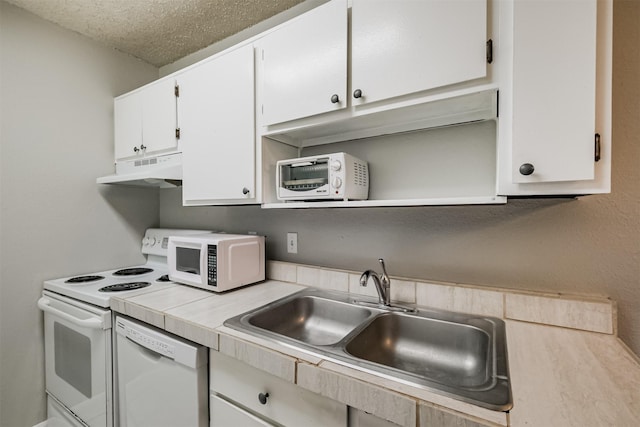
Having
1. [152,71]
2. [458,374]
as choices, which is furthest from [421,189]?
[152,71]

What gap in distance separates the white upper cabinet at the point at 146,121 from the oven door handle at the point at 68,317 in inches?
39.9

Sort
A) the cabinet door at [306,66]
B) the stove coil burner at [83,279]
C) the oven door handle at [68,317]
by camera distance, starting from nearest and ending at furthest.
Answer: the cabinet door at [306,66] < the oven door handle at [68,317] < the stove coil burner at [83,279]

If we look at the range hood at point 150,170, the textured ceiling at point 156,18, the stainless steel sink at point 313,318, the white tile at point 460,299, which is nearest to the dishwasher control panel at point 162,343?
the stainless steel sink at point 313,318

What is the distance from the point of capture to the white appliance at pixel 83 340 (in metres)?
1.35

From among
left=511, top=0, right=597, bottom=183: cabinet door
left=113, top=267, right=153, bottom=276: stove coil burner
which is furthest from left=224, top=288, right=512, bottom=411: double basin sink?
left=113, top=267, right=153, bottom=276: stove coil burner

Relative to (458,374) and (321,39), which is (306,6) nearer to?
(321,39)

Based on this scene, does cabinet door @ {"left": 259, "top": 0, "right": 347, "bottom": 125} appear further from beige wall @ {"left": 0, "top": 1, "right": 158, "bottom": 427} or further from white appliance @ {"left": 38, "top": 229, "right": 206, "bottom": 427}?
beige wall @ {"left": 0, "top": 1, "right": 158, "bottom": 427}

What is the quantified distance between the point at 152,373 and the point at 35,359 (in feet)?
3.85

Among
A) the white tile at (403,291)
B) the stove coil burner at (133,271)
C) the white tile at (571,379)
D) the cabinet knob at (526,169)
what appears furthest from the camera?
the stove coil burner at (133,271)

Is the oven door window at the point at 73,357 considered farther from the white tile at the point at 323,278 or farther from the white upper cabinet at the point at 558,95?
the white upper cabinet at the point at 558,95

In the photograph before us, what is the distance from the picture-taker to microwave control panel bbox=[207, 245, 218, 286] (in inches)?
53.7

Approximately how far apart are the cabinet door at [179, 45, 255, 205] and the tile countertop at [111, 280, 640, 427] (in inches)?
26.5

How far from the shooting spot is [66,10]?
161 centimetres

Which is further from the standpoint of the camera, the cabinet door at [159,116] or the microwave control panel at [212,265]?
the cabinet door at [159,116]
